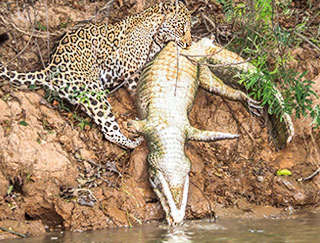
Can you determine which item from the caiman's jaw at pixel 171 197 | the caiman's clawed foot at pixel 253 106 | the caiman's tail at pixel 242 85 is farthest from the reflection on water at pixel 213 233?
the caiman's clawed foot at pixel 253 106

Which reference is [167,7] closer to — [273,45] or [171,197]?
[273,45]

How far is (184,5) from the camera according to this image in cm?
846

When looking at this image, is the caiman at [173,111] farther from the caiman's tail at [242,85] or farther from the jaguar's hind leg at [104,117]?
the jaguar's hind leg at [104,117]

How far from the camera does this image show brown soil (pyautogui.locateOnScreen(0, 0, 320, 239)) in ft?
21.0

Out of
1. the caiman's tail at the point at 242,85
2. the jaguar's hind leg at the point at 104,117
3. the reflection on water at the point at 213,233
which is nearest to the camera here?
the reflection on water at the point at 213,233

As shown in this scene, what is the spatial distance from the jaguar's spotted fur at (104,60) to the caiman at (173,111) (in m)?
0.26

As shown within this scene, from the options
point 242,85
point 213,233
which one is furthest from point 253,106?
point 213,233

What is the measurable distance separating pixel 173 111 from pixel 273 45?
4.78ft

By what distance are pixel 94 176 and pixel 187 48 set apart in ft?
7.50

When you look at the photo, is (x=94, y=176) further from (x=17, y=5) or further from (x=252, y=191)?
(x=17, y=5)

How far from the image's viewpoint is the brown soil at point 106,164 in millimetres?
6391

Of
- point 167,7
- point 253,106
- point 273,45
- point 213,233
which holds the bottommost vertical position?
point 213,233

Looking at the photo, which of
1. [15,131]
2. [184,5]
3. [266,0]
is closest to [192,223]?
[15,131]

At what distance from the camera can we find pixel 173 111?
7270mm
